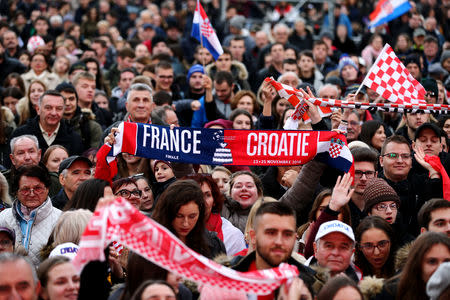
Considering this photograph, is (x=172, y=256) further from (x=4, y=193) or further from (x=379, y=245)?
(x=4, y=193)

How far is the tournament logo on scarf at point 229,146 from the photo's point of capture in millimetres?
8258

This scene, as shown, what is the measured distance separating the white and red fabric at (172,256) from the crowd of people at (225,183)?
115mm

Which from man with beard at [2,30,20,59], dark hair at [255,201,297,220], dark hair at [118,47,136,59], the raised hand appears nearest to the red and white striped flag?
the raised hand

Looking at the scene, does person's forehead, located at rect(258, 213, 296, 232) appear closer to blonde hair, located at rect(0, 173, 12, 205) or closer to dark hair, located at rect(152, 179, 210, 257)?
dark hair, located at rect(152, 179, 210, 257)

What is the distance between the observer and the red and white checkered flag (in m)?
9.45

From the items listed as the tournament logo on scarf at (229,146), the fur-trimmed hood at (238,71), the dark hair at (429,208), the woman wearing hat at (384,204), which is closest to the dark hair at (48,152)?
the tournament logo on scarf at (229,146)

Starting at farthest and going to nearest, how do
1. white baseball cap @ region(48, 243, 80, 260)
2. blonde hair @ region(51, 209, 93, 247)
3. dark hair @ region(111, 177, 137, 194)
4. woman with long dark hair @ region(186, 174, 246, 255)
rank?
1. dark hair @ region(111, 177, 137, 194)
2. woman with long dark hair @ region(186, 174, 246, 255)
3. blonde hair @ region(51, 209, 93, 247)
4. white baseball cap @ region(48, 243, 80, 260)

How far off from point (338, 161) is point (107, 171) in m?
2.25

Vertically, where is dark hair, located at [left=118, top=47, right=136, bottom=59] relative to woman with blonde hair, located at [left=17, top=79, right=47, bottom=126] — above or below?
above

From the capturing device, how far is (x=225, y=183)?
950 centimetres

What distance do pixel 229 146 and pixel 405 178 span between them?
209cm

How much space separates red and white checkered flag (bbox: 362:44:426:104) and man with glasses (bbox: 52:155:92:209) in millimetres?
3213

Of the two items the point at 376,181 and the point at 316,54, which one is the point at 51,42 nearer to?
the point at 316,54

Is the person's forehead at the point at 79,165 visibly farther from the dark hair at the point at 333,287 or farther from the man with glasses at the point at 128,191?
the dark hair at the point at 333,287
